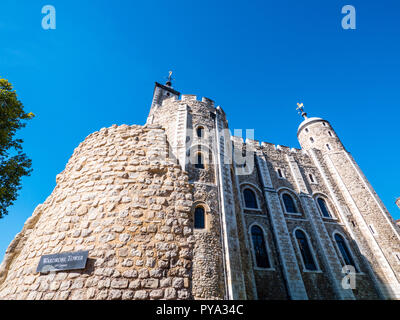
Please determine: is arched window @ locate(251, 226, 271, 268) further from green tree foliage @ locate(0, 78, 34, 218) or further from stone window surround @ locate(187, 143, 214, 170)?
green tree foliage @ locate(0, 78, 34, 218)

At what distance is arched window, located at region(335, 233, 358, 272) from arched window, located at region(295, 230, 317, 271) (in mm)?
2988

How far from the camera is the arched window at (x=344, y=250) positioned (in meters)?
13.8

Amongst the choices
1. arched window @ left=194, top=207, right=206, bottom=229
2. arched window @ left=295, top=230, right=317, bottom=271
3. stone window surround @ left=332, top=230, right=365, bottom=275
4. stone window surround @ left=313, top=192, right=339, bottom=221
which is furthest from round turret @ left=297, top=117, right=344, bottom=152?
arched window @ left=194, top=207, right=206, bottom=229

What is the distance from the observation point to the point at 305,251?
43.1 feet

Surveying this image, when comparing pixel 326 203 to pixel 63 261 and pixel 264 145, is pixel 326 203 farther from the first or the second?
pixel 63 261

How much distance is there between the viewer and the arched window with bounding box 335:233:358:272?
13.8 metres

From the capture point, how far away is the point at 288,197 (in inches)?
620

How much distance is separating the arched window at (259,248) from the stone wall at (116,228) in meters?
10.4

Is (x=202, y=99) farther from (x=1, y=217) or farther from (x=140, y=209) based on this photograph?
(x=1, y=217)

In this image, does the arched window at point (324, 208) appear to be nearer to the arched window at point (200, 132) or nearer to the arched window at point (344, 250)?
the arched window at point (344, 250)

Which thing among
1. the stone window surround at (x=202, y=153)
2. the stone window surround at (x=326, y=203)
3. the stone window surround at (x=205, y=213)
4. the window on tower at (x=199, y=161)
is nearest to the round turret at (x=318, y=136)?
the stone window surround at (x=326, y=203)

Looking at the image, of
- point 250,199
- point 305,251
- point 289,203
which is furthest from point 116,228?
point 289,203

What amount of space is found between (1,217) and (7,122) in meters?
4.38
